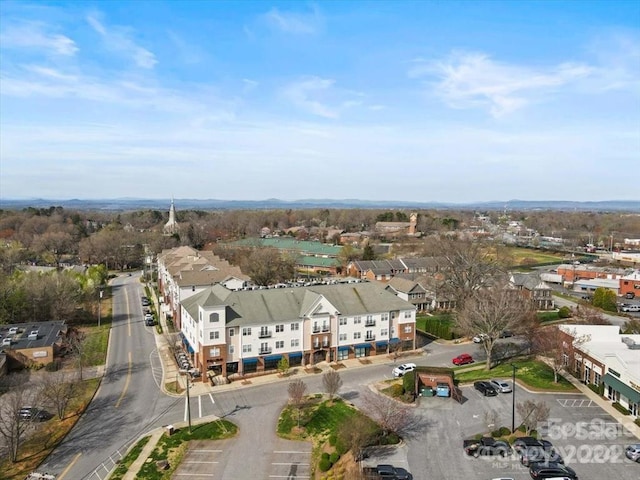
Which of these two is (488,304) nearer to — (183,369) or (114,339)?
(183,369)

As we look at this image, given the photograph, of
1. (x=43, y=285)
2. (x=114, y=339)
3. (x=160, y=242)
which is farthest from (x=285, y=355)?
(x=160, y=242)

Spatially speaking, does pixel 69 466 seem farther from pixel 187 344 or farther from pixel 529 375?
pixel 529 375

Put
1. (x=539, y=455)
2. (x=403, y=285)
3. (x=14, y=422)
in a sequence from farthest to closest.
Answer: (x=403, y=285)
(x=14, y=422)
(x=539, y=455)

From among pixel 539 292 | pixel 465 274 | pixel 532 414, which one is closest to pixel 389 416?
pixel 532 414

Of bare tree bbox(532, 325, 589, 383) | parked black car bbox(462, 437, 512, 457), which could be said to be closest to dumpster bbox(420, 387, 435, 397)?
parked black car bbox(462, 437, 512, 457)

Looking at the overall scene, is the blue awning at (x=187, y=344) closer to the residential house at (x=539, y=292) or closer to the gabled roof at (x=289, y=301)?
the gabled roof at (x=289, y=301)

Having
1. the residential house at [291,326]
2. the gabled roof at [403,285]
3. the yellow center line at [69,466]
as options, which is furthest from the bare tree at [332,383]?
the gabled roof at [403,285]
